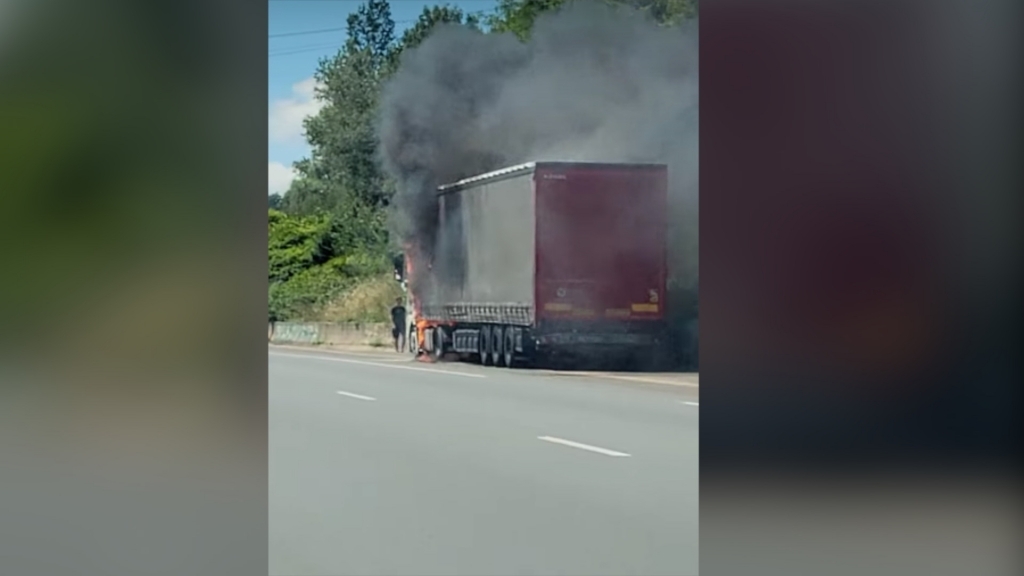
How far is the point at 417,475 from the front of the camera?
673 cm

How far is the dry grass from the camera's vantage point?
80.1ft

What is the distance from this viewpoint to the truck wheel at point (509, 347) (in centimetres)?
1561

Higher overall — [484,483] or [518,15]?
[518,15]

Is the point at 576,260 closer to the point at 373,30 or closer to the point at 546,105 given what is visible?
the point at 546,105

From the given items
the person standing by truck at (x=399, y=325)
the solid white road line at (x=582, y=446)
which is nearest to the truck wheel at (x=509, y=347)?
the person standing by truck at (x=399, y=325)

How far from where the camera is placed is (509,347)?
15.7 meters

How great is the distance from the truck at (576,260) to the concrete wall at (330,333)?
322 inches

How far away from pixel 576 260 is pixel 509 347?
1576 mm

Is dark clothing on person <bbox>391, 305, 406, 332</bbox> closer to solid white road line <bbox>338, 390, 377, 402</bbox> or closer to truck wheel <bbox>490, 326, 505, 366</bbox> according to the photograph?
truck wheel <bbox>490, 326, 505, 366</bbox>

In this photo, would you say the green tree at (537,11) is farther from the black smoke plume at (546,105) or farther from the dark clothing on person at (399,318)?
the dark clothing on person at (399,318)

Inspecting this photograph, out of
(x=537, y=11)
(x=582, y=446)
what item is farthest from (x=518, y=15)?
(x=582, y=446)

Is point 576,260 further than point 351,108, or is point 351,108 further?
point 351,108

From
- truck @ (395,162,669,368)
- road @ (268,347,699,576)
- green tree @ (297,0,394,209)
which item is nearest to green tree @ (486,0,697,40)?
truck @ (395,162,669,368)
